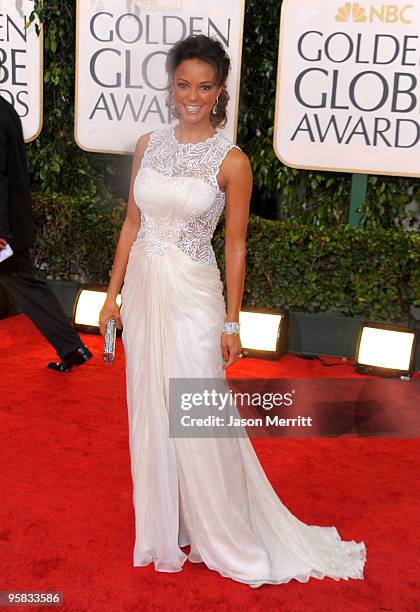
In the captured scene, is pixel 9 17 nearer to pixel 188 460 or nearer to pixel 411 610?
pixel 188 460

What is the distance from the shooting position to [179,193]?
271 cm

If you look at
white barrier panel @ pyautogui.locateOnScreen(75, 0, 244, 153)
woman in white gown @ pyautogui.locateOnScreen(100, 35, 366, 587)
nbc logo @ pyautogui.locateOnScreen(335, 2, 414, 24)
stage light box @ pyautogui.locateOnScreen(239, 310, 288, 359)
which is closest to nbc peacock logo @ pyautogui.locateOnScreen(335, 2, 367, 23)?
nbc logo @ pyautogui.locateOnScreen(335, 2, 414, 24)

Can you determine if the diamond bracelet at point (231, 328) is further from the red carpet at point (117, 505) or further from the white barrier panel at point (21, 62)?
the white barrier panel at point (21, 62)

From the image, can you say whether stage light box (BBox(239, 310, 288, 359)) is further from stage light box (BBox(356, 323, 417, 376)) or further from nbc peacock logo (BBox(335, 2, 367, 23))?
nbc peacock logo (BBox(335, 2, 367, 23))

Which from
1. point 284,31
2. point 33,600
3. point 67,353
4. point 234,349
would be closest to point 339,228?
point 284,31

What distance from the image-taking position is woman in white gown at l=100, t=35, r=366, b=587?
8.94 feet

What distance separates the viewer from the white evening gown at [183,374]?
9.04 feet

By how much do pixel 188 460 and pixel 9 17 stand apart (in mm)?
Result: 4675

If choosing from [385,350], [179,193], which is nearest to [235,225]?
[179,193]

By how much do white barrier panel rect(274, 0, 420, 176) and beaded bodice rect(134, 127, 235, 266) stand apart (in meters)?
3.02

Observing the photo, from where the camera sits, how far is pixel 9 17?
622 centimetres

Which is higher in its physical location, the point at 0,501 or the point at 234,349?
the point at 234,349

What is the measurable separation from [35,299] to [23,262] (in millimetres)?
252

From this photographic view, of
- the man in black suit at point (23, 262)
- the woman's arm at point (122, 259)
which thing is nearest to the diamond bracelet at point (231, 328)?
the woman's arm at point (122, 259)
